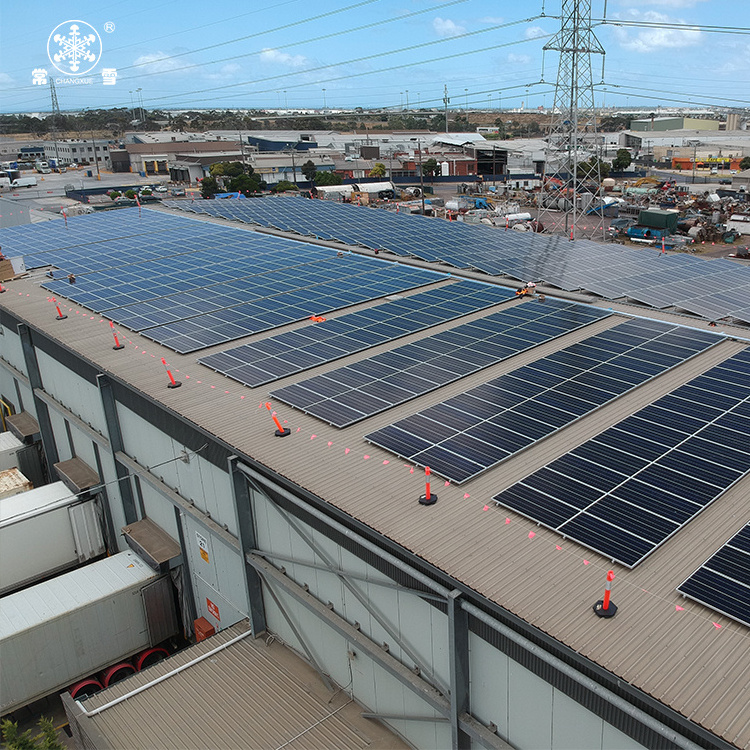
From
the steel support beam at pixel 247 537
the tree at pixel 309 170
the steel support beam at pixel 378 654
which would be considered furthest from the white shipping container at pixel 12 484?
the tree at pixel 309 170

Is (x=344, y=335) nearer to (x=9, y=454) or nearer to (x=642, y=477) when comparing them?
(x=642, y=477)

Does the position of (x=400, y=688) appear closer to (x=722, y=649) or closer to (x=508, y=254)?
(x=722, y=649)

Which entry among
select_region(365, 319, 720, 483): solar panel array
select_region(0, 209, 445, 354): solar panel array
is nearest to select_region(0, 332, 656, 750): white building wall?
select_region(365, 319, 720, 483): solar panel array

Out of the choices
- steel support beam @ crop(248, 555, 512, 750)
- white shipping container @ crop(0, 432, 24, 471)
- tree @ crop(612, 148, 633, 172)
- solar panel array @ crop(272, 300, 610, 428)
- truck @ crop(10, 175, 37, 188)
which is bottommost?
white shipping container @ crop(0, 432, 24, 471)

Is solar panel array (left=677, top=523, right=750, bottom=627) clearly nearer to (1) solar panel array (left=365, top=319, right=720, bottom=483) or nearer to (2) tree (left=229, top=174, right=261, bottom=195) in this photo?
(1) solar panel array (left=365, top=319, right=720, bottom=483)

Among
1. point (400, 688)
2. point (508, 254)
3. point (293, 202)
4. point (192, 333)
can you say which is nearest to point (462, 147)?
point (293, 202)

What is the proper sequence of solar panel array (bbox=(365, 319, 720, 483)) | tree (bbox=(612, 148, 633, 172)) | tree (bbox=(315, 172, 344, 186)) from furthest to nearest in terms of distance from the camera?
tree (bbox=(612, 148, 633, 172)), tree (bbox=(315, 172, 344, 186)), solar panel array (bbox=(365, 319, 720, 483))
